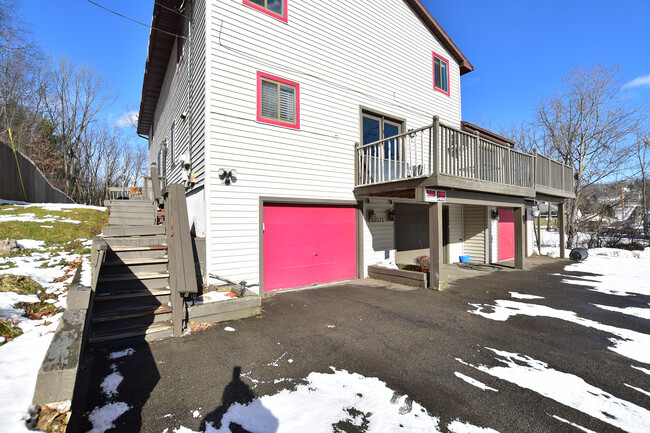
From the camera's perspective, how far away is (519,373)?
3105 millimetres

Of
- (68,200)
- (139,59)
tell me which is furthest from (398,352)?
(68,200)

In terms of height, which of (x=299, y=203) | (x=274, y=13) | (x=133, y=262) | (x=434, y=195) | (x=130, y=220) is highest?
(x=274, y=13)

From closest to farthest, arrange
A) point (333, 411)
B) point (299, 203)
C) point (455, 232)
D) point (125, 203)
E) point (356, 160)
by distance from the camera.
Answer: point (333, 411) → point (299, 203) → point (356, 160) → point (125, 203) → point (455, 232)

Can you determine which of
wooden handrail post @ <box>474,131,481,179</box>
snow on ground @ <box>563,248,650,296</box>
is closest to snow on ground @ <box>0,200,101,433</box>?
wooden handrail post @ <box>474,131,481,179</box>

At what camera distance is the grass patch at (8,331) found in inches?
124

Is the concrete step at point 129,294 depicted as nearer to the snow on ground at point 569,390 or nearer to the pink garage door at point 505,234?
the snow on ground at point 569,390

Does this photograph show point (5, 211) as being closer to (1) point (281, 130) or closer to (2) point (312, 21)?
(1) point (281, 130)

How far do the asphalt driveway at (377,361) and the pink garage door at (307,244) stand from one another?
1119mm

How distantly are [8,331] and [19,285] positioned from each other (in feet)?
5.32

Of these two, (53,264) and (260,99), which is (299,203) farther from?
(53,264)

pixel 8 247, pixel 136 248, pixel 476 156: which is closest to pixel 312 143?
pixel 476 156

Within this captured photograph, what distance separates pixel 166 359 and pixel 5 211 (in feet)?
33.9

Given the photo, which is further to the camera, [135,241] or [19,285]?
[135,241]

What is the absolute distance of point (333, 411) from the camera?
2465 mm
